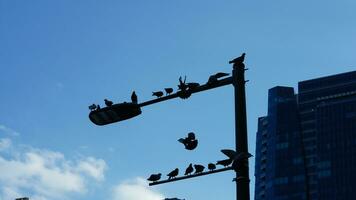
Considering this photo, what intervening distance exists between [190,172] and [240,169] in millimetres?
1220

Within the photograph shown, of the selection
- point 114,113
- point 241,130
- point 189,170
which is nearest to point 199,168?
point 189,170

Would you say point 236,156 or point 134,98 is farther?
point 134,98

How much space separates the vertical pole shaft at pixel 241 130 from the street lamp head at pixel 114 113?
200 cm

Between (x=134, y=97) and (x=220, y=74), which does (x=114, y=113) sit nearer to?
(x=134, y=97)

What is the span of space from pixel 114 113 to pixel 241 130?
2426 millimetres

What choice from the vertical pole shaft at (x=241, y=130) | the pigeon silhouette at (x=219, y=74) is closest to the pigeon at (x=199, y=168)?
the vertical pole shaft at (x=241, y=130)

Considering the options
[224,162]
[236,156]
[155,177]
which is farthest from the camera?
[155,177]

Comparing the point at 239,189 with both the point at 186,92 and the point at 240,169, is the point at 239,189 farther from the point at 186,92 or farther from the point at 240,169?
the point at 186,92

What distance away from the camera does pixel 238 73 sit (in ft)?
38.6

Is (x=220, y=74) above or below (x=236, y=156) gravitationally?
above

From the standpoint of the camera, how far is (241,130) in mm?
11344

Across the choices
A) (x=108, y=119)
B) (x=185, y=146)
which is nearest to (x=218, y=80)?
(x=185, y=146)

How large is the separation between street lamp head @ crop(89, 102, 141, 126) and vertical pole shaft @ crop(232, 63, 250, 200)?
2.00m

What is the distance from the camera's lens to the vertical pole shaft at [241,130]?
11086 millimetres
